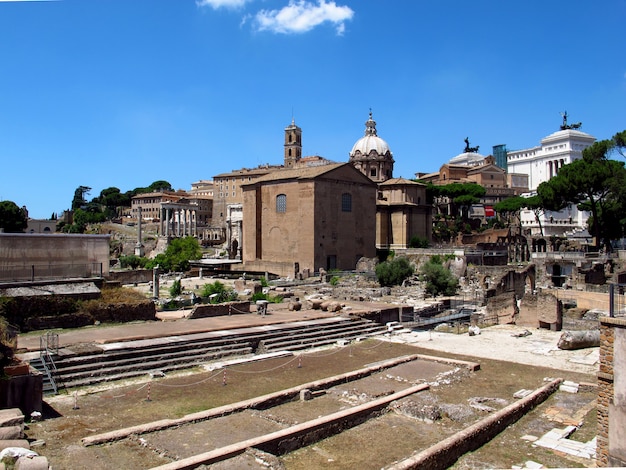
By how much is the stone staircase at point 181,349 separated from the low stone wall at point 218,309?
3.28 meters

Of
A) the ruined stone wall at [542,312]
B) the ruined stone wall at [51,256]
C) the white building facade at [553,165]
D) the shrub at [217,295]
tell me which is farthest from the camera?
the white building facade at [553,165]

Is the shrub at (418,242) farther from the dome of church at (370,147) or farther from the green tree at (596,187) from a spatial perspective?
the dome of church at (370,147)

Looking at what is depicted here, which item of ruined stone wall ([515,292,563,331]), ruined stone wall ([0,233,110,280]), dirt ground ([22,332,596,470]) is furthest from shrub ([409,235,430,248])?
dirt ground ([22,332,596,470])

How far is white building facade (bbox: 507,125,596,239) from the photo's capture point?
68688mm

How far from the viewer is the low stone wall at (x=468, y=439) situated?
7.91 meters

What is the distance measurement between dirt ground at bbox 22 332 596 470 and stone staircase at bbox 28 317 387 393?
0.62 meters

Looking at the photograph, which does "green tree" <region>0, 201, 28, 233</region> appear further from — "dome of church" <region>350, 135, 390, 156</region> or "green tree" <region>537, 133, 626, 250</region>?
"green tree" <region>537, 133, 626, 250</region>

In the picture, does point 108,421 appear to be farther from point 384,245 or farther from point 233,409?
point 384,245

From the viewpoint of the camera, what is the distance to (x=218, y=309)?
2056 centimetres

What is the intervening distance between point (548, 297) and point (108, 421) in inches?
650

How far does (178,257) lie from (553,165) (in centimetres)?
6468

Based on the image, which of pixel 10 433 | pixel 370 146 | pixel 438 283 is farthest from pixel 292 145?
pixel 10 433

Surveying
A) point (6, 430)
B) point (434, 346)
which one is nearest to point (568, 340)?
point (434, 346)

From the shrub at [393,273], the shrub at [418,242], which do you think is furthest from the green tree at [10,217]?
the shrub at [393,273]
